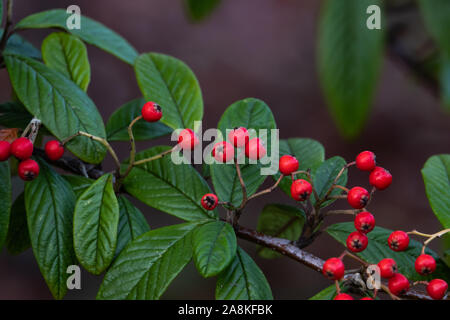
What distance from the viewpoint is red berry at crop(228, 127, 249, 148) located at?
29.3 inches

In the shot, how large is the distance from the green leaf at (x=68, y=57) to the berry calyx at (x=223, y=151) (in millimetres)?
357

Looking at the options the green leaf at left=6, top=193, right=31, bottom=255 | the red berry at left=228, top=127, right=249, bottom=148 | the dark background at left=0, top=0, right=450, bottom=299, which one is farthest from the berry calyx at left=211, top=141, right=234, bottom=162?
the dark background at left=0, top=0, right=450, bottom=299

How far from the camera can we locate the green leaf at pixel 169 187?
820mm

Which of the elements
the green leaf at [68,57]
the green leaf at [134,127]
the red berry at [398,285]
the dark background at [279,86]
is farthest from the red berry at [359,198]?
the dark background at [279,86]

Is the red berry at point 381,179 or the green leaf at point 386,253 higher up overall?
the red berry at point 381,179

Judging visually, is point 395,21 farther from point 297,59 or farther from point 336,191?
point 297,59

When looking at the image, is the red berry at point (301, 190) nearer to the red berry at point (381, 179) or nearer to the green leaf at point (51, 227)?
the red berry at point (381, 179)

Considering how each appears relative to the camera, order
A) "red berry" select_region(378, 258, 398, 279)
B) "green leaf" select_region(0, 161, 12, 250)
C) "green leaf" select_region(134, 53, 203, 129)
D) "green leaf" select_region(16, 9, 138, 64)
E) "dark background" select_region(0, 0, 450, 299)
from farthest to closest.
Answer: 1. "dark background" select_region(0, 0, 450, 299)
2. "green leaf" select_region(16, 9, 138, 64)
3. "green leaf" select_region(134, 53, 203, 129)
4. "green leaf" select_region(0, 161, 12, 250)
5. "red berry" select_region(378, 258, 398, 279)

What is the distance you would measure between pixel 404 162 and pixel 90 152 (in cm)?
341

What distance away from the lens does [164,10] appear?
432 cm

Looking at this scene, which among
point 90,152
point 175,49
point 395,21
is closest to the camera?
point 90,152

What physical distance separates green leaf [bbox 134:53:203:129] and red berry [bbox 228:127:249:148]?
0.16m

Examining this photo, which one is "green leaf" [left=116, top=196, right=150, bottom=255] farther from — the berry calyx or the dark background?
the dark background
